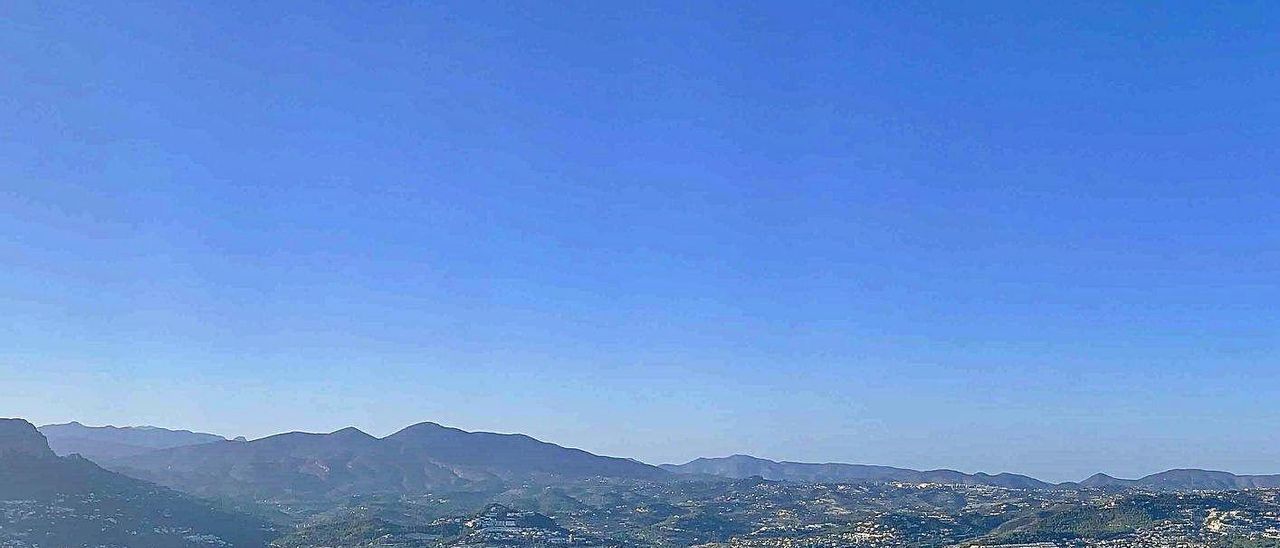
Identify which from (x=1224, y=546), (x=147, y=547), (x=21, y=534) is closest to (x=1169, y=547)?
(x=1224, y=546)

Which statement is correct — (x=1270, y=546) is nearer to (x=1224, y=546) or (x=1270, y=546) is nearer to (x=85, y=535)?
(x=1224, y=546)

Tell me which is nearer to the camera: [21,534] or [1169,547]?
[21,534]

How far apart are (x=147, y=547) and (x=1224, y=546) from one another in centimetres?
21166

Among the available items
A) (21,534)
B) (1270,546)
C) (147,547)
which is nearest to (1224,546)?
(1270,546)

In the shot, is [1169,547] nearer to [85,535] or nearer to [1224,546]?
[1224,546]

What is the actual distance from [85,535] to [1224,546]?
222 m

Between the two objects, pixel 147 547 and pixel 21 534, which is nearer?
pixel 21 534

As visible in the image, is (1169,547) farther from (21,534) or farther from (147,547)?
(21,534)

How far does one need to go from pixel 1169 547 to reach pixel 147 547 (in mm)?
200873

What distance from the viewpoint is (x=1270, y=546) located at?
19612 centimetres

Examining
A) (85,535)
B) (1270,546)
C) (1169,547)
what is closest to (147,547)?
(85,535)

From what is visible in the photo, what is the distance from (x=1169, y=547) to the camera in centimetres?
19888

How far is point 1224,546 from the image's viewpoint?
19888 cm

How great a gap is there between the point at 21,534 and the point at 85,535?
12426mm
